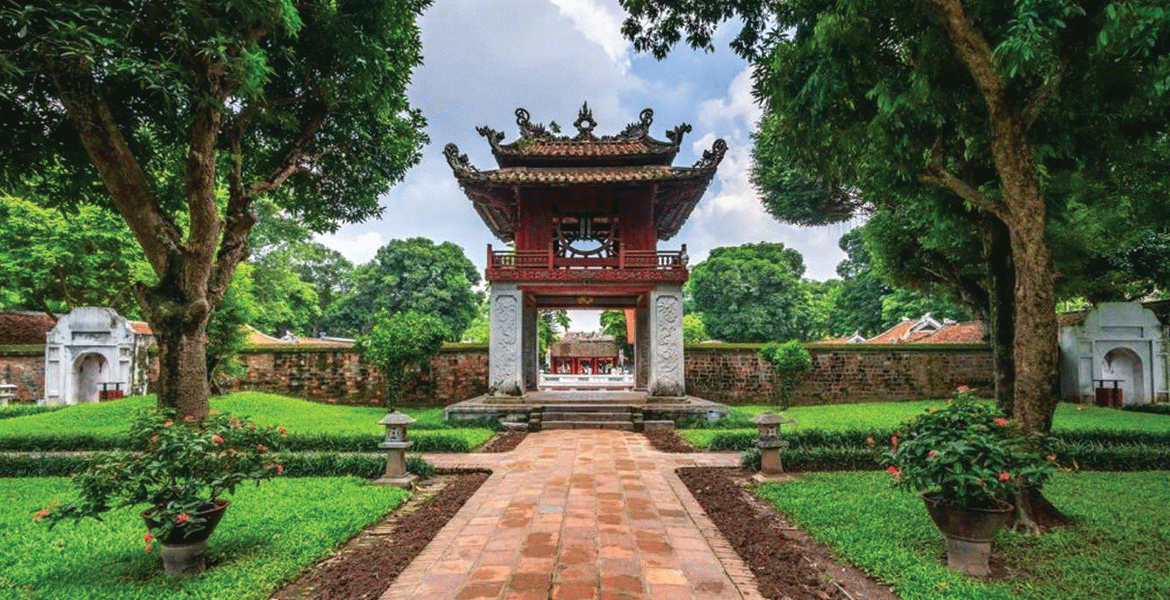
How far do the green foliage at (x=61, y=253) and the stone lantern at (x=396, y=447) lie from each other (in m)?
14.7

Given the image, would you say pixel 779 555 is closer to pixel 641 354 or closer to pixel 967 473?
pixel 967 473

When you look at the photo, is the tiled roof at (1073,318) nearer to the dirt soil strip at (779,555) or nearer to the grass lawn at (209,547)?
the dirt soil strip at (779,555)

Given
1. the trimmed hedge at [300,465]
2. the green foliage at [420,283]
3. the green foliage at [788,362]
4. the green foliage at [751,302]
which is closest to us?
the trimmed hedge at [300,465]

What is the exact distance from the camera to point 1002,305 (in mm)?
5461

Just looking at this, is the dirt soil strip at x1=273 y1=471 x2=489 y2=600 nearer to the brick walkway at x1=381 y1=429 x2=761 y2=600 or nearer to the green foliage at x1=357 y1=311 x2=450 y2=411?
the brick walkway at x1=381 y1=429 x2=761 y2=600

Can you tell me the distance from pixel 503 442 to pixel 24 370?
15.9m

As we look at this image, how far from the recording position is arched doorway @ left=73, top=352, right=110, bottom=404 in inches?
658

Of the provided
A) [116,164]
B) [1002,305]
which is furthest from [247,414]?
[1002,305]

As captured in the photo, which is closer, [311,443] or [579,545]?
[579,545]

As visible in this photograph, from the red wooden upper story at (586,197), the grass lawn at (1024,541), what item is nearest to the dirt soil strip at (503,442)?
the red wooden upper story at (586,197)

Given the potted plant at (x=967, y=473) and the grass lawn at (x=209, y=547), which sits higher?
the potted plant at (x=967, y=473)

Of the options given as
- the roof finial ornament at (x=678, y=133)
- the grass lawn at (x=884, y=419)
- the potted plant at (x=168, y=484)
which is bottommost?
the grass lawn at (x=884, y=419)

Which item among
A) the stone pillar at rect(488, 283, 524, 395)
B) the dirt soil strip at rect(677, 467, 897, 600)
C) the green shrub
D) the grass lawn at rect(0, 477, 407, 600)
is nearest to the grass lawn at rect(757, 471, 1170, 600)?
the dirt soil strip at rect(677, 467, 897, 600)

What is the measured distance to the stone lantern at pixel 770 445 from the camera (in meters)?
7.10
